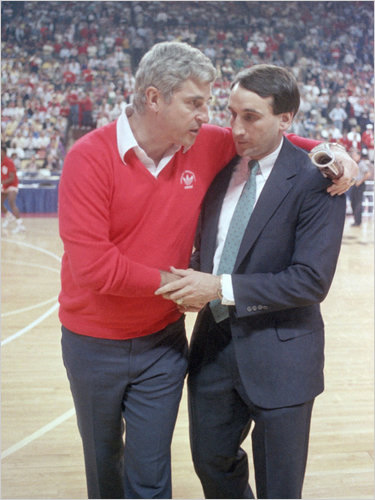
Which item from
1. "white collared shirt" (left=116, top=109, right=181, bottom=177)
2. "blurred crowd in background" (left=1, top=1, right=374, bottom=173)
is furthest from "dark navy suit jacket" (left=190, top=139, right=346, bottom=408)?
"blurred crowd in background" (left=1, top=1, right=374, bottom=173)

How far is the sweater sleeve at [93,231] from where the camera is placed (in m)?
1.92

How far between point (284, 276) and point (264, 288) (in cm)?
7

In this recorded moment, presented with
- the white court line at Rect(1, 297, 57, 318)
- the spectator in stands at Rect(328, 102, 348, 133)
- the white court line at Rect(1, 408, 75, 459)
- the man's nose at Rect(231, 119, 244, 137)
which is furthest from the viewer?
the spectator in stands at Rect(328, 102, 348, 133)

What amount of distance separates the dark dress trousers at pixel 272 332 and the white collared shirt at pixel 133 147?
0.21 metres

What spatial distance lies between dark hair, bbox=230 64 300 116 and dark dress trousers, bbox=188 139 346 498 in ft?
0.52

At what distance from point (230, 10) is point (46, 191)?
7.56 metres

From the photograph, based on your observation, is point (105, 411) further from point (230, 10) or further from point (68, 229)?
point (230, 10)

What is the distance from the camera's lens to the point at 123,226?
2.02 metres

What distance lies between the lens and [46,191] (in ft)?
39.0

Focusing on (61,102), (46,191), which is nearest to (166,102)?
(46,191)

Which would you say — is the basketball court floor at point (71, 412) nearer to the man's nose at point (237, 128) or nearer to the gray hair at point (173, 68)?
the man's nose at point (237, 128)

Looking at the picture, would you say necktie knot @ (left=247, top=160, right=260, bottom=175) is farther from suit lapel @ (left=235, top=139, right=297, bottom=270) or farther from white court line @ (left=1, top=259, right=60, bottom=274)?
white court line @ (left=1, top=259, right=60, bottom=274)

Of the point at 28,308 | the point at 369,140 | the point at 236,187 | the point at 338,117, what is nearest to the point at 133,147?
the point at 236,187

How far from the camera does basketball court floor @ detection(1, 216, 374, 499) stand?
9.86 ft
